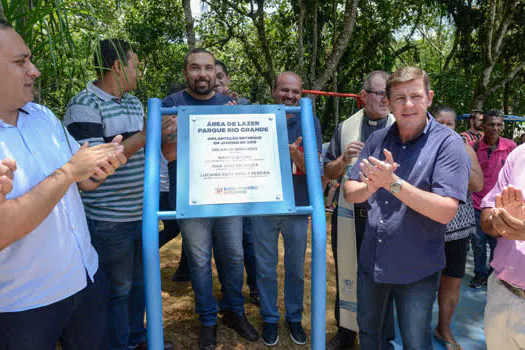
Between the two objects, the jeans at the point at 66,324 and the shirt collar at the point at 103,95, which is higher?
the shirt collar at the point at 103,95

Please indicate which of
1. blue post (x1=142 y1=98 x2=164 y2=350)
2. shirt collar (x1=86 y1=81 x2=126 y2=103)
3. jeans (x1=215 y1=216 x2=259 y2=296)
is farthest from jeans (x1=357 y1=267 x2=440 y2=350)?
shirt collar (x1=86 y1=81 x2=126 y2=103)

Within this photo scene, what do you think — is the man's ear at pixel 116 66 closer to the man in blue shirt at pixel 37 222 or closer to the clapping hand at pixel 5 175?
the man in blue shirt at pixel 37 222

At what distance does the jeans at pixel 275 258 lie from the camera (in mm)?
2811

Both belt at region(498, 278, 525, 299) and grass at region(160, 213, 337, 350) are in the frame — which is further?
grass at region(160, 213, 337, 350)

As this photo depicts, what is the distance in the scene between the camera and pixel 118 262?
7.57ft

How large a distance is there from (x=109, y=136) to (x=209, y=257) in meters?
1.02

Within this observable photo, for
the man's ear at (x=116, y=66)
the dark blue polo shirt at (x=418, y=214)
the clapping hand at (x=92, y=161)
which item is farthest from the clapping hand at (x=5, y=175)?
the dark blue polo shirt at (x=418, y=214)

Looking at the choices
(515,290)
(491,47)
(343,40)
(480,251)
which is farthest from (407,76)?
(491,47)

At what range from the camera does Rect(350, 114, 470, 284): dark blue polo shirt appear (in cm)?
182

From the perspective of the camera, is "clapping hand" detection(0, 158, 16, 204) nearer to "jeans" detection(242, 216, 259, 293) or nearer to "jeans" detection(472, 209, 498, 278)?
"jeans" detection(242, 216, 259, 293)

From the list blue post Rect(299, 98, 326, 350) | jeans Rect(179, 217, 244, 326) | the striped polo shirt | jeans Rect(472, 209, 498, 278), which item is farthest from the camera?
jeans Rect(472, 209, 498, 278)

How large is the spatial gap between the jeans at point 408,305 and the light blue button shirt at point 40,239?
4.75ft

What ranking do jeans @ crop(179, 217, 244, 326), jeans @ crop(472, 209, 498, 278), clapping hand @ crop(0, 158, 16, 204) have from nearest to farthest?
clapping hand @ crop(0, 158, 16, 204) → jeans @ crop(179, 217, 244, 326) → jeans @ crop(472, 209, 498, 278)

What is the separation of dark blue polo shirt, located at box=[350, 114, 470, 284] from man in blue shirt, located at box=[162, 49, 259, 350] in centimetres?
105
